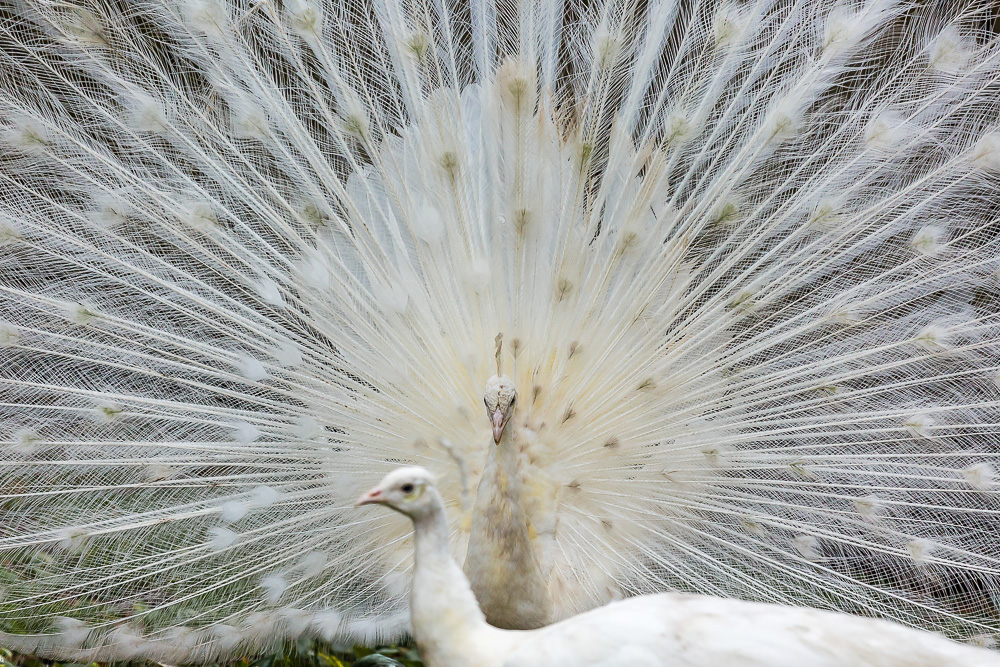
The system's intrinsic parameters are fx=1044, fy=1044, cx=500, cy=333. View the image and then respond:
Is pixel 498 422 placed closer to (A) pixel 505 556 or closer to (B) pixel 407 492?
(A) pixel 505 556

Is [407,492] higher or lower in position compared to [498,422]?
lower

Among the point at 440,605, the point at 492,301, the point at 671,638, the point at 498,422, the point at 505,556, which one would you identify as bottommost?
the point at 671,638

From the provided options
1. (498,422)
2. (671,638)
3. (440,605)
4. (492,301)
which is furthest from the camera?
(492,301)

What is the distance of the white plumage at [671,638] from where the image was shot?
1955 millimetres

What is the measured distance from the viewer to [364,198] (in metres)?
3.27

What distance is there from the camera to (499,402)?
2723mm

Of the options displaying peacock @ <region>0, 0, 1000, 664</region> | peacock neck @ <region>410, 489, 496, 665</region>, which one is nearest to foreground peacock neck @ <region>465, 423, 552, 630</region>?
displaying peacock @ <region>0, 0, 1000, 664</region>

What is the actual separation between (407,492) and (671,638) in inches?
25.1

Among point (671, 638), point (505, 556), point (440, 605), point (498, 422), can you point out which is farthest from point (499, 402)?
point (671, 638)

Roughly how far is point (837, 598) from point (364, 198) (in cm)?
189

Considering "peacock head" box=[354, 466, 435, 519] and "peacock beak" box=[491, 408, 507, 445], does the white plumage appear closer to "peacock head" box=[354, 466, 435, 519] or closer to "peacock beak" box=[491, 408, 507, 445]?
"peacock head" box=[354, 466, 435, 519]

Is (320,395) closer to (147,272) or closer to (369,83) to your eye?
(147,272)

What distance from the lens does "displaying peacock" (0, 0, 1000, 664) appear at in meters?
3.08

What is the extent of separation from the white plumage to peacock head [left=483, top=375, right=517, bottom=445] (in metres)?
0.52
